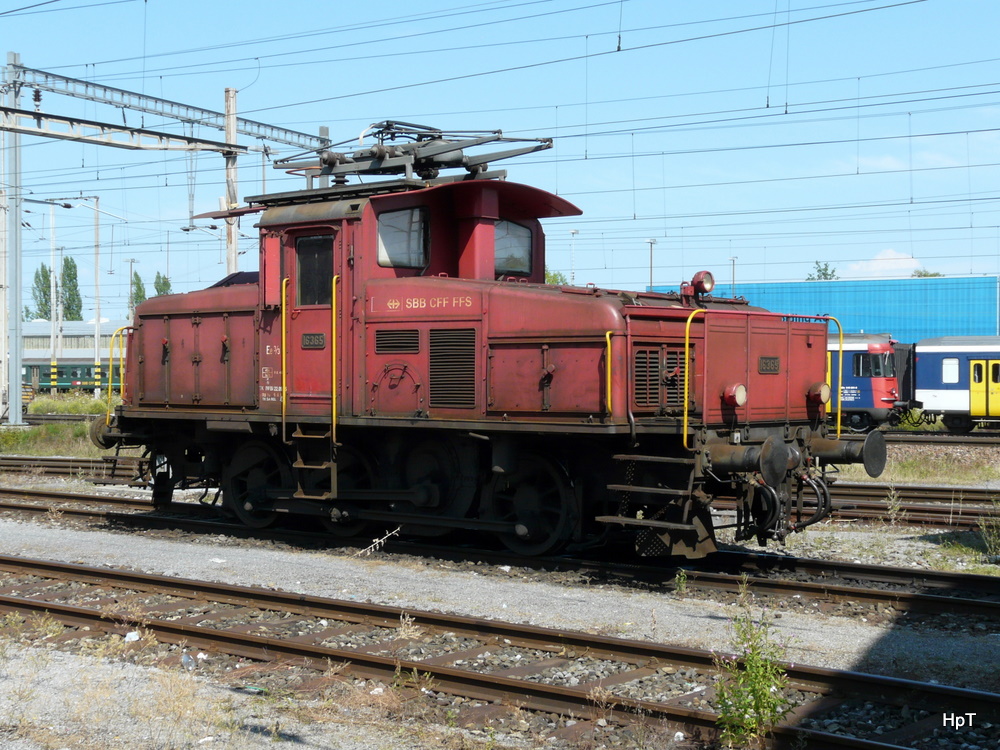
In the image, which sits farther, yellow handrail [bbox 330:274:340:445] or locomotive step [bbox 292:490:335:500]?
locomotive step [bbox 292:490:335:500]

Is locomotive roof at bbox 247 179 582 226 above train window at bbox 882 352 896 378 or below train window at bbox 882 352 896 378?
above

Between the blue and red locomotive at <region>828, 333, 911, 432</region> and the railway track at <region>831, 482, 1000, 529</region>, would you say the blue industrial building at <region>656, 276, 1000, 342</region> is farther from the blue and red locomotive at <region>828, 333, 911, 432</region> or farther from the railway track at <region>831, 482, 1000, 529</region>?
the railway track at <region>831, 482, 1000, 529</region>

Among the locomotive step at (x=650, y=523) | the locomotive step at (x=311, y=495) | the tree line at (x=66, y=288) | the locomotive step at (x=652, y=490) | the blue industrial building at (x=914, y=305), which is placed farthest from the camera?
the tree line at (x=66, y=288)

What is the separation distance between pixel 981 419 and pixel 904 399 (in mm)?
4366

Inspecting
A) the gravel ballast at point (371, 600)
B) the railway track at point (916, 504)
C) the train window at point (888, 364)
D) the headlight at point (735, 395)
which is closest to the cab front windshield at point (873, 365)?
the train window at point (888, 364)

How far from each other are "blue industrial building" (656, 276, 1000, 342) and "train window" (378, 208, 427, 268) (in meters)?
46.3

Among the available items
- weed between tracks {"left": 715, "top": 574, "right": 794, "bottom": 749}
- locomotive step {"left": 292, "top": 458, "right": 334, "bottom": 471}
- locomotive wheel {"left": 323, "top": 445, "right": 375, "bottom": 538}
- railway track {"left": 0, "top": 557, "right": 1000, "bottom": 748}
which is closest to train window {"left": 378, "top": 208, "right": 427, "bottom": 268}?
locomotive wheel {"left": 323, "top": 445, "right": 375, "bottom": 538}

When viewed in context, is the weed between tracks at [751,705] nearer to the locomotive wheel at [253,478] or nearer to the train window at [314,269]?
the train window at [314,269]

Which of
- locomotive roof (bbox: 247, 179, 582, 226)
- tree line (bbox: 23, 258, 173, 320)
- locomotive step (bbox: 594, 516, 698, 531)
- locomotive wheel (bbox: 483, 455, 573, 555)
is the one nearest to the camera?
locomotive step (bbox: 594, 516, 698, 531)

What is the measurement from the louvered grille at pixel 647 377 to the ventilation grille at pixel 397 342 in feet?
8.41

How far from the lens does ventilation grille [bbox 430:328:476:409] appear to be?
10.8 m

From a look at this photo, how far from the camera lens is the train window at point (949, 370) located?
33.8 m

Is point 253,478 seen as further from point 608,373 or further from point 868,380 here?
point 868,380

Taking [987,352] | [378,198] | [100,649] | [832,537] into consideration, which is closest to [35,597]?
[100,649]
